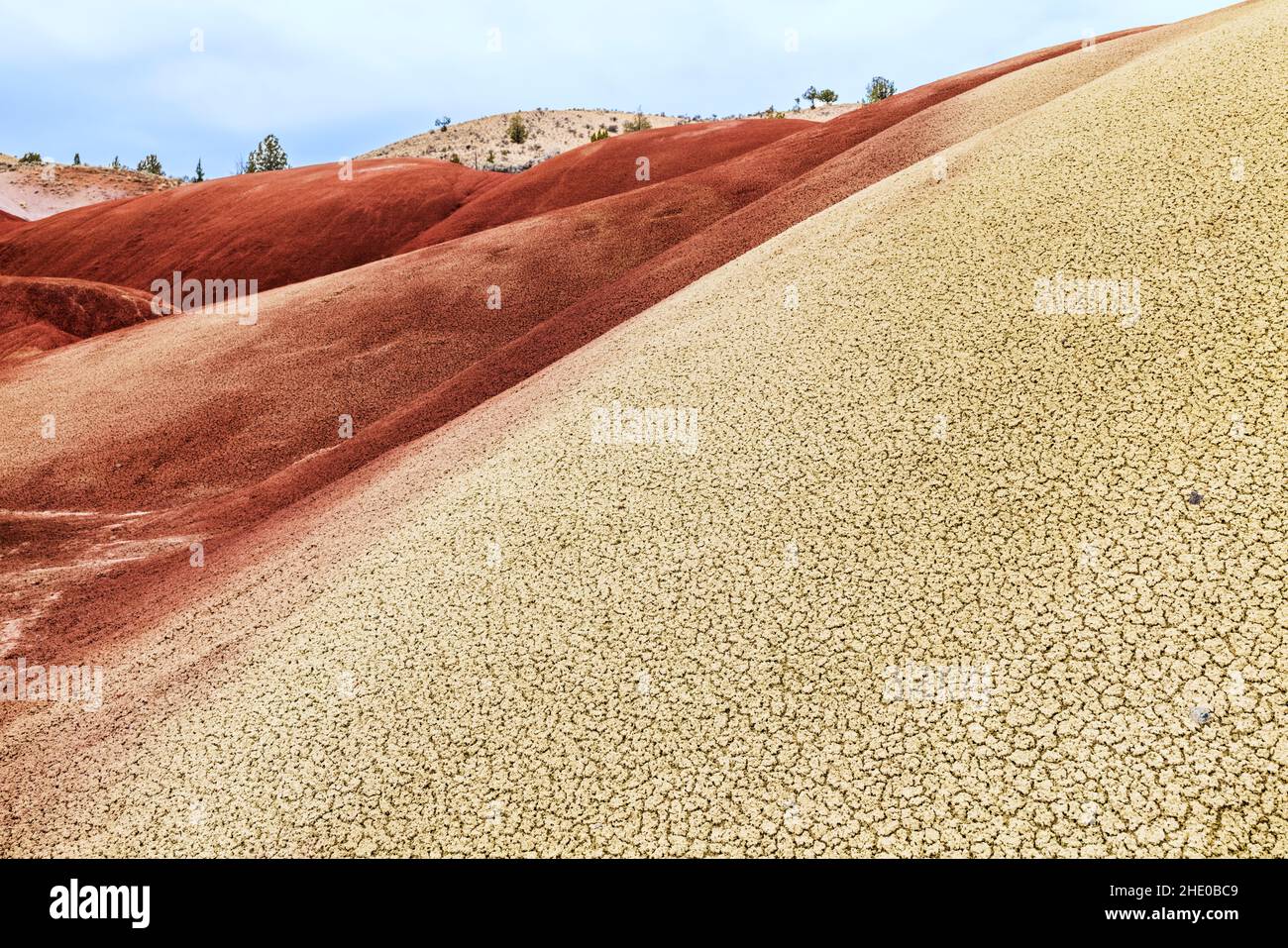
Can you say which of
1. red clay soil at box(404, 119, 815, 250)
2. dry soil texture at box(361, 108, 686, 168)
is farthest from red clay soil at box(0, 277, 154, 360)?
dry soil texture at box(361, 108, 686, 168)

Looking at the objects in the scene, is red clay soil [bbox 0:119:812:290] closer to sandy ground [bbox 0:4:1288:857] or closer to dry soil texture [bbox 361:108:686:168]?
dry soil texture [bbox 361:108:686:168]

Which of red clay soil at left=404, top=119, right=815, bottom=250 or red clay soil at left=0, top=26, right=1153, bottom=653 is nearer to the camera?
red clay soil at left=0, top=26, right=1153, bottom=653

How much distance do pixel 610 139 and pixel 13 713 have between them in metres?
27.9

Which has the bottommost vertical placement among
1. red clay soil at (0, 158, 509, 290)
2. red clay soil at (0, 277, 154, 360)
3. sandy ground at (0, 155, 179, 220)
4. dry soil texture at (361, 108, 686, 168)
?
red clay soil at (0, 277, 154, 360)

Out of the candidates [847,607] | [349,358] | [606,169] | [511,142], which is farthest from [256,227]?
[847,607]

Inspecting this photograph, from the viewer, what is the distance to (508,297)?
1488 cm

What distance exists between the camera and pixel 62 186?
4862 centimetres

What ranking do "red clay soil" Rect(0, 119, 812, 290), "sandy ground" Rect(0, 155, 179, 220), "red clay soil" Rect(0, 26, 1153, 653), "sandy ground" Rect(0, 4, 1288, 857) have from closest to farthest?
"sandy ground" Rect(0, 4, 1288, 857) < "red clay soil" Rect(0, 26, 1153, 653) < "red clay soil" Rect(0, 119, 812, 290) < "sandy ground" Rect(0, 155, 179, 220)

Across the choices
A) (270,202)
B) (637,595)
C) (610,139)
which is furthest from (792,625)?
(270,202)

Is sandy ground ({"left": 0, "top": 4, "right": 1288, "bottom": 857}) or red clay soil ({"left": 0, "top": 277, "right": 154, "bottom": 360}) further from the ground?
red clay soil ({"left": 0, "top": 277, "right": 154, "bottom": 360})

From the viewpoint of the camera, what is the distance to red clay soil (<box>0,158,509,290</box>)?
1119 inches

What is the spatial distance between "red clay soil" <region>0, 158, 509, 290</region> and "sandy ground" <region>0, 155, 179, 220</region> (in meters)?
13.2

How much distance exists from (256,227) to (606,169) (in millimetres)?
14470
